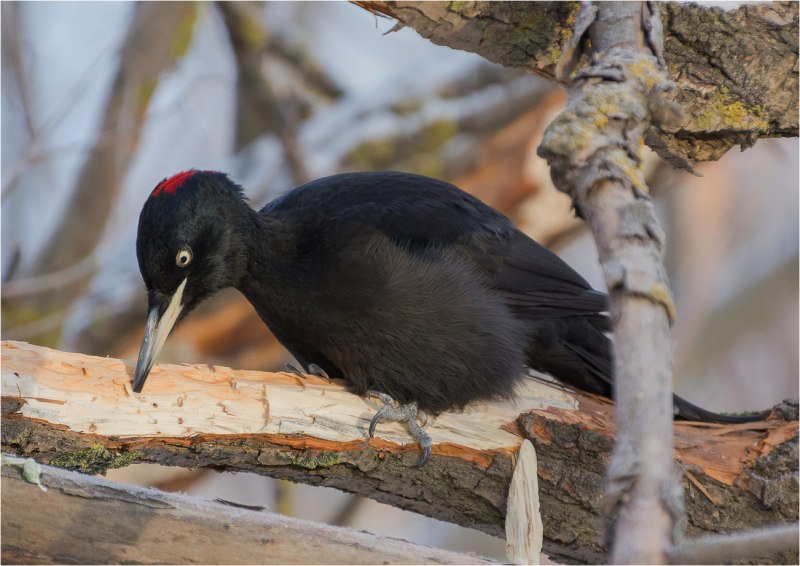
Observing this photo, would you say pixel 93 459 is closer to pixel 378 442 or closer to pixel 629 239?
pixel 378 442

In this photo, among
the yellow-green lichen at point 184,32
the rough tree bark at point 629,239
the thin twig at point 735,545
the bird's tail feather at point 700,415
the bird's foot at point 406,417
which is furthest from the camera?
the yellow-green lichen at point 184,32

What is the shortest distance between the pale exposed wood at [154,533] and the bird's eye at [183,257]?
1336mm

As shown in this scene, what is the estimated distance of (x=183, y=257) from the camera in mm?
3594

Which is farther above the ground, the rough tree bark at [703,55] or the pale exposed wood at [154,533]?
the rough tree bark at [703,55]

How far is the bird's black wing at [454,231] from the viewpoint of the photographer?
12.7 ft

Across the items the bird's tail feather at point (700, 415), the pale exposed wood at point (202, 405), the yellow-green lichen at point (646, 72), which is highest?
the yellow-green lichen at point (646, 72)

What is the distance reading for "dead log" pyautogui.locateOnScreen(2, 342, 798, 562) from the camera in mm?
2812

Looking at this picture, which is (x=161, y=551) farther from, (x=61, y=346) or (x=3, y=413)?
(x=61, y=346)

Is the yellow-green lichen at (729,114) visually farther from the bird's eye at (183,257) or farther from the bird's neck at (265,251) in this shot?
the bird's eye at (183,257)

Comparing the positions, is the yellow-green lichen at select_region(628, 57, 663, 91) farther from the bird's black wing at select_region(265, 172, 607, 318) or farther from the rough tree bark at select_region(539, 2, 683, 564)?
the bird's black wing at select_region(265, 172, 607, 318)

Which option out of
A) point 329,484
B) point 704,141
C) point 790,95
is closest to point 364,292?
point 329,484

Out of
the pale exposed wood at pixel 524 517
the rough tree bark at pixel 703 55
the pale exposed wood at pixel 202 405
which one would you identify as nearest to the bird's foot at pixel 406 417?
the pale exposed wood at pixel 202 405

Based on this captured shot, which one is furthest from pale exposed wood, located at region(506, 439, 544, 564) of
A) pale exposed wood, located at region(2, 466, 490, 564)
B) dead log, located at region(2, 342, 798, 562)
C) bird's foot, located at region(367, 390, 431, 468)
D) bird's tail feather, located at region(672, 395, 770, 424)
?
bird's tail feather, located at region(672, 395, 770, 424)

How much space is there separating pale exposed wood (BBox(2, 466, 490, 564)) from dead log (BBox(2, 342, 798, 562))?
46cm
